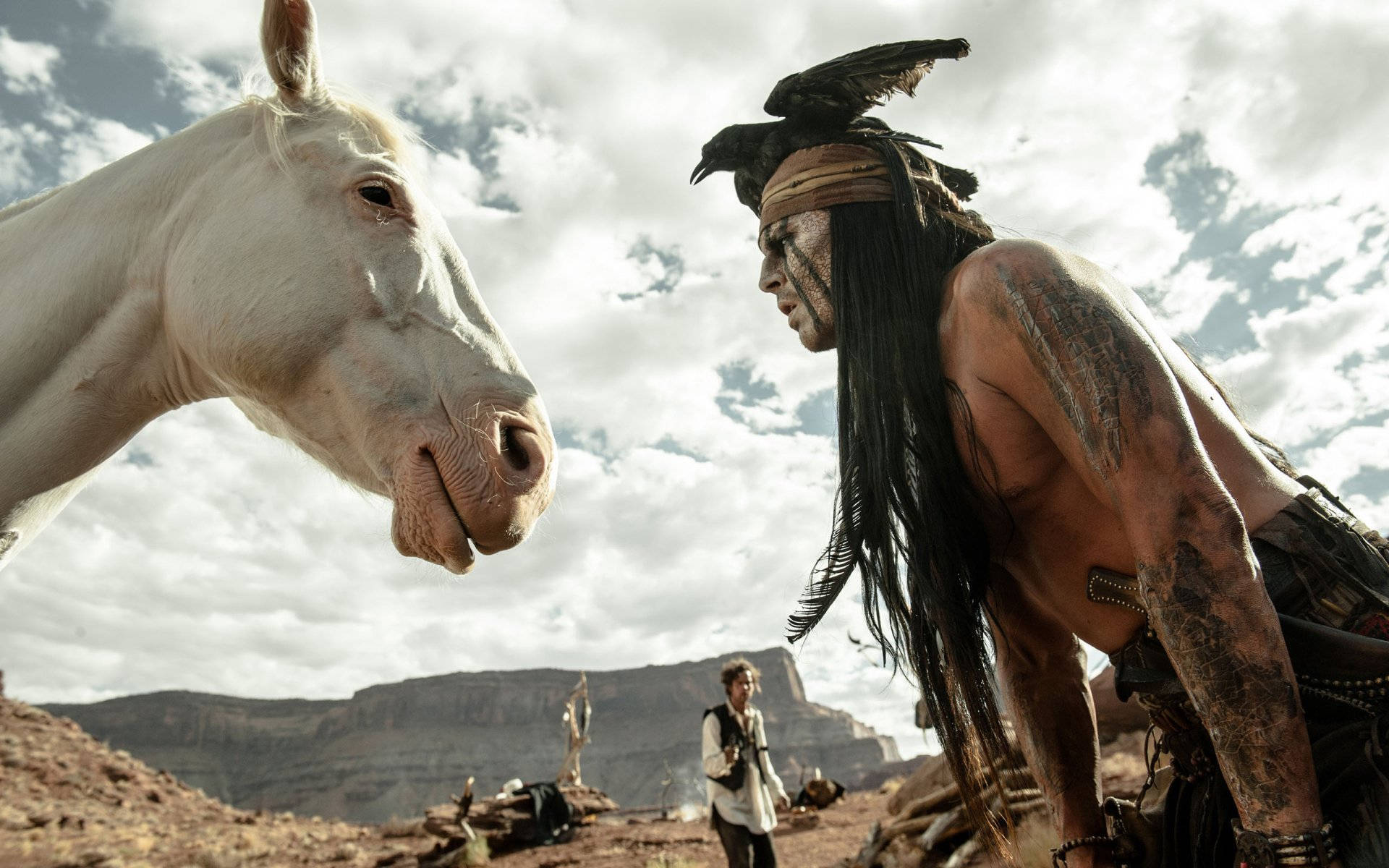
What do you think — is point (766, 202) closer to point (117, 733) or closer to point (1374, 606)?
point (1374, 606)

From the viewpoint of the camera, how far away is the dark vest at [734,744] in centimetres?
798

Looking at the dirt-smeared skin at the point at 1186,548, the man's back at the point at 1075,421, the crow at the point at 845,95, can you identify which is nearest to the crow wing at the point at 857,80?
the crow at the point at 845,95

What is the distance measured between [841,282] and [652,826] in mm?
19920

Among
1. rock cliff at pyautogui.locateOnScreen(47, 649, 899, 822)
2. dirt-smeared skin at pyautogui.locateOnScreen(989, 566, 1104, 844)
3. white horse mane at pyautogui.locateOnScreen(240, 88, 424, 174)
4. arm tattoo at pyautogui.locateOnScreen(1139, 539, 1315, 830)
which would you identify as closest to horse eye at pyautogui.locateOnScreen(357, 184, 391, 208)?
white horse mane at pyautogui.locateOnScreen(240, 88, 424, 174)

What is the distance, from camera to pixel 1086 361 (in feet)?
4.47

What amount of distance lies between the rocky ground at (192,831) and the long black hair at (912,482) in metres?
10.6

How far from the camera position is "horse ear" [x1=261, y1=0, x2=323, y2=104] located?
2.13 m

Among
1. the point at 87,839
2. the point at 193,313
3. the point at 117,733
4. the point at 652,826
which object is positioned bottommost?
the point at 652,826

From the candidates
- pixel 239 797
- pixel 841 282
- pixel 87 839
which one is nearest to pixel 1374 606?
pixel 841 282

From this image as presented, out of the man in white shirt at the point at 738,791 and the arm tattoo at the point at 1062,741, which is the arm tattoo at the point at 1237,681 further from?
the man in white shirt at the point at 738,791

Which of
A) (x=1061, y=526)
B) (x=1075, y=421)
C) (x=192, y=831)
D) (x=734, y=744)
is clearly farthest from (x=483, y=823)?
(x=1075, y=421)

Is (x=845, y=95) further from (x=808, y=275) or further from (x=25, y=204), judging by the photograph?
(x=25, y=204)

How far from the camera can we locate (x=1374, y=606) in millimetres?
1314

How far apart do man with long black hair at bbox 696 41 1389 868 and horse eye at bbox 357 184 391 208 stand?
85cm
